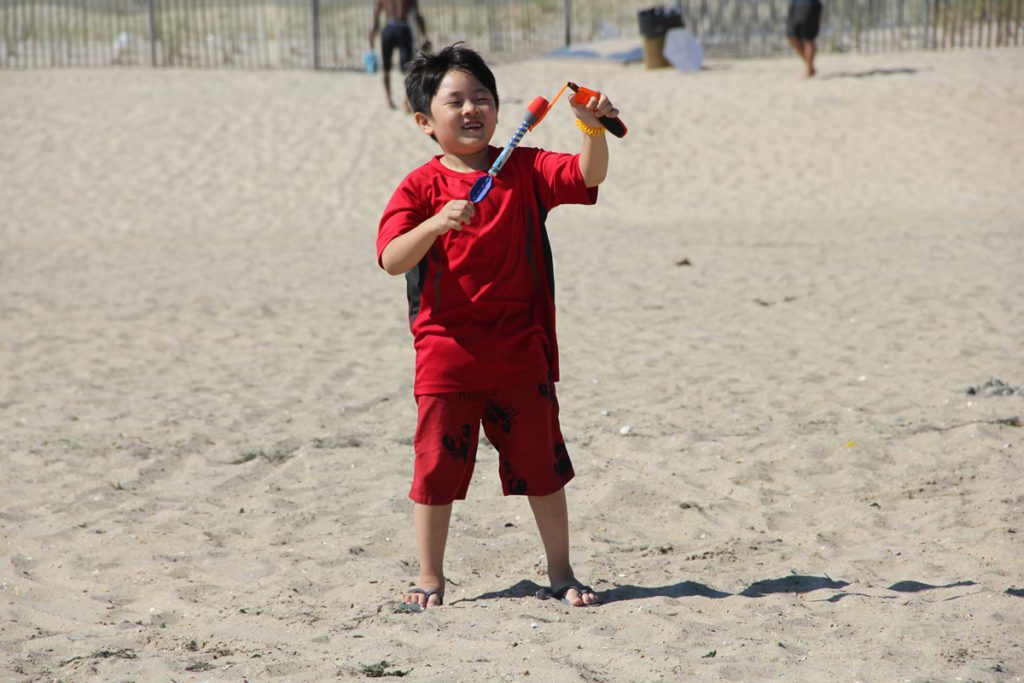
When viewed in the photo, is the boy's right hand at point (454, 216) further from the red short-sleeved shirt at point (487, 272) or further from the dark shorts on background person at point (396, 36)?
the dark shorts on background person at point (396, 36)

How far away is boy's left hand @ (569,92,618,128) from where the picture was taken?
3110 millimetres

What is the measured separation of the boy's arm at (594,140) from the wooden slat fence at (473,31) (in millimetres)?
16015

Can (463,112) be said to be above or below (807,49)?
below

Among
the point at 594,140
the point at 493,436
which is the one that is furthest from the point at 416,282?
the point at 594,140

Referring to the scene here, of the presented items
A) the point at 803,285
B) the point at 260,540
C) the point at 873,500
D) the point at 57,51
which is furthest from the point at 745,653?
the point at 57,51

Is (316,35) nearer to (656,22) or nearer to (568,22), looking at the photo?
(568,22)

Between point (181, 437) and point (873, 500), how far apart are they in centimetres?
294

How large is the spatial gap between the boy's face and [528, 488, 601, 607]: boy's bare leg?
101 cm

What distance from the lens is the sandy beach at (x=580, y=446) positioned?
3.18 metres

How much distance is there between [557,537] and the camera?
11.3ft

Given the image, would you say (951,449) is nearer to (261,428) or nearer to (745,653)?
(745,653)

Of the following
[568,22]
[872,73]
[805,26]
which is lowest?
[872,73]

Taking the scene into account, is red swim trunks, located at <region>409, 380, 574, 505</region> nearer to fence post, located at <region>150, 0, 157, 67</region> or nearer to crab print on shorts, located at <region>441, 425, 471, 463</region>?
crab print on shorts, located at <region>441, 425, 471, 463</region>

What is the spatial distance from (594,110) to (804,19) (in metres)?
13.4
